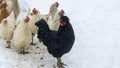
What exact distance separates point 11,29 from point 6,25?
0.51ft

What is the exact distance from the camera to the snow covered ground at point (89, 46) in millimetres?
8031

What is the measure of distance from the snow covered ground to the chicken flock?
0.29m

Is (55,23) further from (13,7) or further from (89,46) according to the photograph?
(13,7)

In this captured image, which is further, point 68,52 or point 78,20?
point 78,20

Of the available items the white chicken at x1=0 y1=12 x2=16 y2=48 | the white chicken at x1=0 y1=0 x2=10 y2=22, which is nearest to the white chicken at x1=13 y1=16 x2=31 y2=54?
the white chicken at x1=0 y1=12 x2=16 y2=48

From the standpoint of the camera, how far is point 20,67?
7863 mm

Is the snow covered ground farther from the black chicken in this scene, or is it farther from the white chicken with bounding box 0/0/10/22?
the white chicken with bounding box 0/0/10/22

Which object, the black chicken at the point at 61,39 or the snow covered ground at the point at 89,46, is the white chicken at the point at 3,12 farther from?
the black chicken at the point at 61,39

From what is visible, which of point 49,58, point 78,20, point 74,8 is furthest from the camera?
point 74,8

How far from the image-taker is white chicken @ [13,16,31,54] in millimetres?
8188

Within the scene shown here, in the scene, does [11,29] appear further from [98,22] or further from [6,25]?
[98,22]

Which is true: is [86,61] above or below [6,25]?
below

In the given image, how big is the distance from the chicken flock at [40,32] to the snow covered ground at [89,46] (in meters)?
0.29

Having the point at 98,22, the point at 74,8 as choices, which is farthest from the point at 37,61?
the point at 74,8
